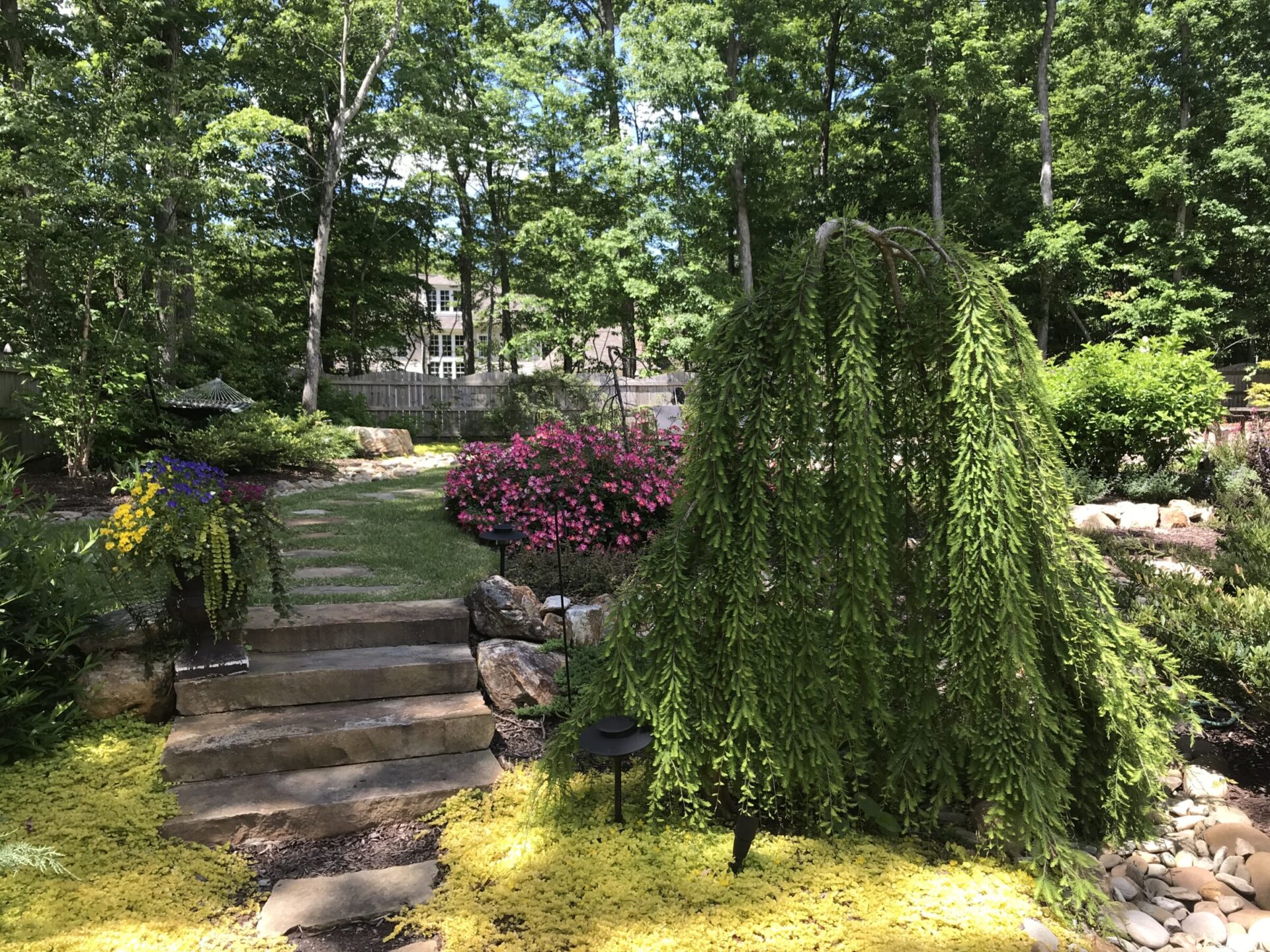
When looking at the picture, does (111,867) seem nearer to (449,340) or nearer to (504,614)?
(504,614)

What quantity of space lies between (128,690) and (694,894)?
9.41 feet

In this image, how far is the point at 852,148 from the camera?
75.9 ft

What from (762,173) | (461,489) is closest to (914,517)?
(461,489)

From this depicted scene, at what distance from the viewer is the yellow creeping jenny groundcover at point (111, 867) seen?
231cm

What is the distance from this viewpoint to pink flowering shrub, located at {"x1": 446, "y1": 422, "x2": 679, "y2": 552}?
6125 mm

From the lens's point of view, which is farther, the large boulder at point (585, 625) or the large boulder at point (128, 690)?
the large boulder at point (585, 625)

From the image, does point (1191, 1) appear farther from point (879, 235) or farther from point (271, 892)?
point (271, 892)

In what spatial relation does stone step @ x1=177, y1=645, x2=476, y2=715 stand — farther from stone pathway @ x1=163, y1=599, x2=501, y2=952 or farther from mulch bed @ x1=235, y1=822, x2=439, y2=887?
mulch bed @ x1=235, y1=822, x2=439, y2=887

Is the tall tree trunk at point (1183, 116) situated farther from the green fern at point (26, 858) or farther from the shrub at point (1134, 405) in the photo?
the green fern at point (26, 858)

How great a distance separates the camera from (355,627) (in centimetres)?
403

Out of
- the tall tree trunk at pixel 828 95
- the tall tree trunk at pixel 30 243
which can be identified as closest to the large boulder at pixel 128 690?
the tall tree trunk at pixel 30 243

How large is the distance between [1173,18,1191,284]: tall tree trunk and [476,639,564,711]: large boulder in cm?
2251

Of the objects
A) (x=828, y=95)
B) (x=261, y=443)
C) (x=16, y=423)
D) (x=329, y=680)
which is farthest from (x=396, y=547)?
(x=828, y=95)

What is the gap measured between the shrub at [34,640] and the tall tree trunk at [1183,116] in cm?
2424
